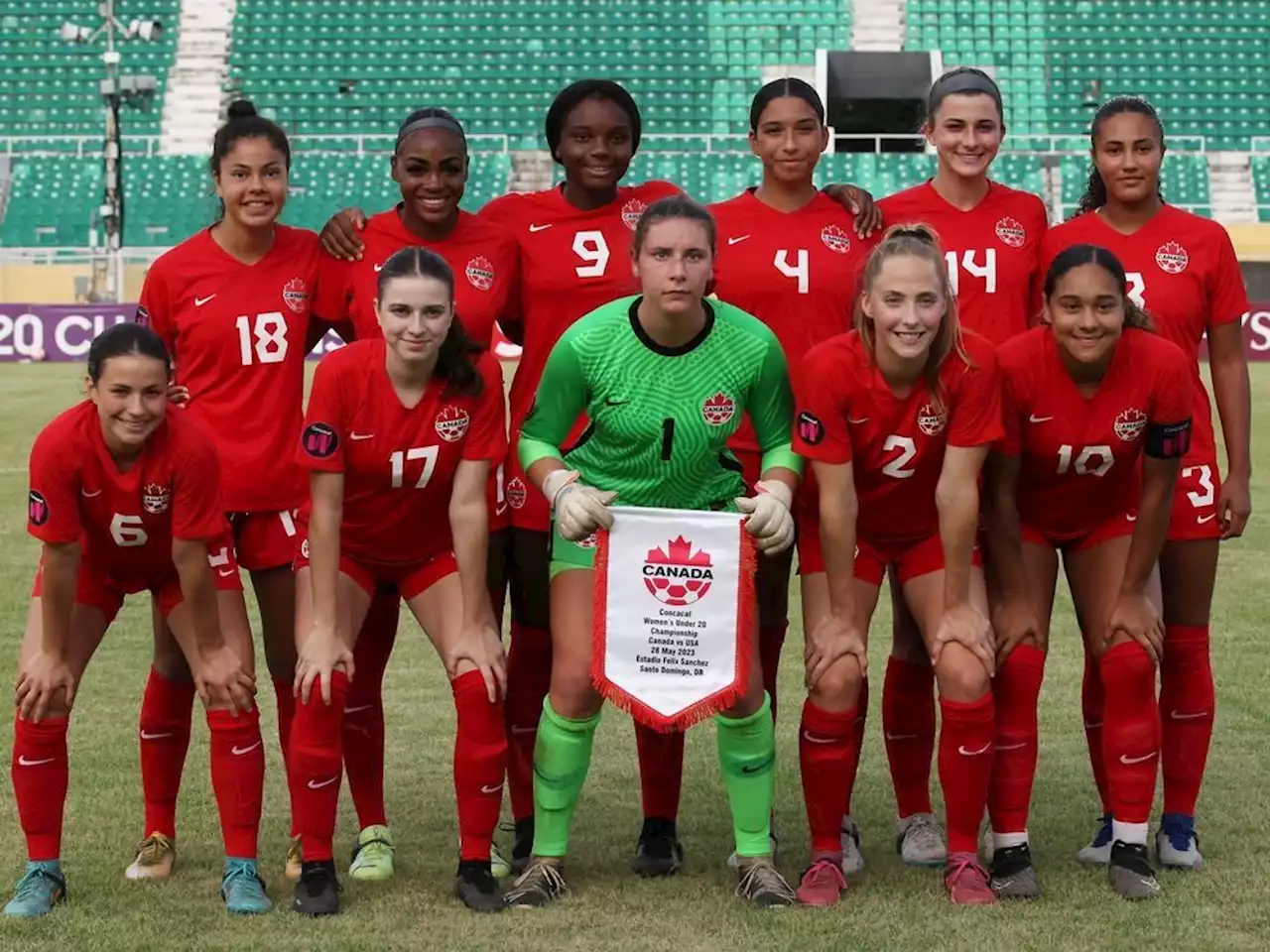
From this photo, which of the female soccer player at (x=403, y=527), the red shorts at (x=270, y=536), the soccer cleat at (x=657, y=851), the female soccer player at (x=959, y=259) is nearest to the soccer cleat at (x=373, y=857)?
the female soccer player at (x=403, y=527)

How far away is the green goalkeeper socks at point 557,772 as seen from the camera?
4.48 metres

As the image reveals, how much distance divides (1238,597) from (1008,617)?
4.63 m

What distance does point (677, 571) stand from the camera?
14.5ft

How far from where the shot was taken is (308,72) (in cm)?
3144

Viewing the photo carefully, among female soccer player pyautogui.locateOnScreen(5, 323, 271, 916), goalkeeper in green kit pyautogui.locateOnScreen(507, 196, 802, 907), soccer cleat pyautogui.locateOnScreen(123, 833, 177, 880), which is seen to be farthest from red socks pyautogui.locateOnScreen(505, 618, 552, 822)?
soccer cleat pyautogui.locateOnScreen(123, 833, 177, 880)

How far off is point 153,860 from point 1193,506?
9.31 feet

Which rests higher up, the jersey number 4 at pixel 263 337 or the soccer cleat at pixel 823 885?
the jersey number 4 at pixel 263 337

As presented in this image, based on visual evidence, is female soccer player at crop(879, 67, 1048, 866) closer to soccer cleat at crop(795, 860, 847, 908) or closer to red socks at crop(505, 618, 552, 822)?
soccer cleat at crop(795, 860, 847, 908)

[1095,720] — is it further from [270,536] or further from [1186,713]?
[270,536]

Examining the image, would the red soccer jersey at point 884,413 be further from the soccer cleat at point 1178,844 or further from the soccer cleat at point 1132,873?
the soccer cleat at point 1178,844

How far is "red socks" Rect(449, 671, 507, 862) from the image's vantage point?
4410 mm

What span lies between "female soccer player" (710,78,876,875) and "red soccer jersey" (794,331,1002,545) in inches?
17.0

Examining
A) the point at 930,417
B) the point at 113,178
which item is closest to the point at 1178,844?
the point at 930,417

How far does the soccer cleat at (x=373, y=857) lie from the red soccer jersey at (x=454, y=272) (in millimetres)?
1313
